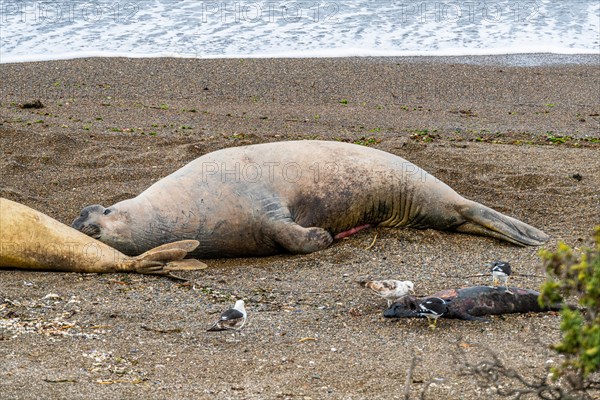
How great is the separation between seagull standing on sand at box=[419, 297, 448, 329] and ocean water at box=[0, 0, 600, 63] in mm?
9254

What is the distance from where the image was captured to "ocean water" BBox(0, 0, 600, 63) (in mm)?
13984

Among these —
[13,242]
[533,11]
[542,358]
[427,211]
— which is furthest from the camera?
[533,11]

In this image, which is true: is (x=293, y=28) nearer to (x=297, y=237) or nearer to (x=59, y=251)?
(x=297, y=237)

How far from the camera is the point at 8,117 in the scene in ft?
31.1

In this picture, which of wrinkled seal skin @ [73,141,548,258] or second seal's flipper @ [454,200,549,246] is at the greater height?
wrinkled seal skin @ [73,141,548,258]

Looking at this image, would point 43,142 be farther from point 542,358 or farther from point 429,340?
point 542,358

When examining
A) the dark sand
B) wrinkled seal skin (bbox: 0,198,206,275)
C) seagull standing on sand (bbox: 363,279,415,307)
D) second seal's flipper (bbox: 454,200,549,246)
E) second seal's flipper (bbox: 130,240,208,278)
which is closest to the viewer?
the dark sand

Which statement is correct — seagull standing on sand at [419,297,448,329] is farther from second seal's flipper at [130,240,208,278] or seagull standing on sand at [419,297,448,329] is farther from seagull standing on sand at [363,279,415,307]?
second seal's flipper at [130,240,208,278]

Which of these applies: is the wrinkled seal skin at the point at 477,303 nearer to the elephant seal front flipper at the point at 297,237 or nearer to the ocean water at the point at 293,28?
the elephant seal front flipper at the point at 297,237

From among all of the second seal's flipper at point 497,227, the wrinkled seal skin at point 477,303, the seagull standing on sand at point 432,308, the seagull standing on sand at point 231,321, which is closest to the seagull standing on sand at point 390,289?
the wrinkled seal skin at point 477,303

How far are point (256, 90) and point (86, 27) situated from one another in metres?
5.77

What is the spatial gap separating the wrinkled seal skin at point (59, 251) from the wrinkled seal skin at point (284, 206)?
0.16m

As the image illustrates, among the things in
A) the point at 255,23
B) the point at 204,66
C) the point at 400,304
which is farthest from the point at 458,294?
the point at 255,23

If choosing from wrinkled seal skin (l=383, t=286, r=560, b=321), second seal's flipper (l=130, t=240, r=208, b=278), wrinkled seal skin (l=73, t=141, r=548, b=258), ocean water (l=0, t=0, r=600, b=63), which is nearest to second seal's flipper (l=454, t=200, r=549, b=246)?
wrinkled seal skin (l=73, t=141, r=548, b=258)
